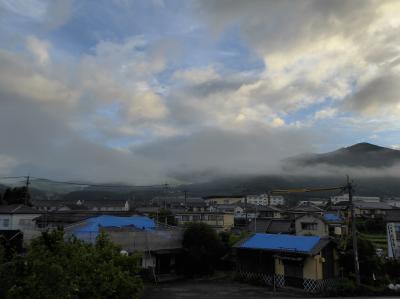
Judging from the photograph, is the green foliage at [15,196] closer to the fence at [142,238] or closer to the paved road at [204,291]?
the fence at [142,238]

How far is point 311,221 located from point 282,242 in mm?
18761

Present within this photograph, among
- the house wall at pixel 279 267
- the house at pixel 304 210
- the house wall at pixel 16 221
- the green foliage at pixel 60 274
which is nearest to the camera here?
the green foliage at pixel 60 274

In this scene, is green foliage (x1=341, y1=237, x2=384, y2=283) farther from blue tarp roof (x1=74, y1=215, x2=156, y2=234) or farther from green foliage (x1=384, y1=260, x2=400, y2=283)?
blue tarp roof (x1=74, y1=215, x2=156, y2=234)

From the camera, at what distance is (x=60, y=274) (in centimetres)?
1038

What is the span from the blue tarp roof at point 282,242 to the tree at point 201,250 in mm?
2461

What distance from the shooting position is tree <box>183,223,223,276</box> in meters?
29.3

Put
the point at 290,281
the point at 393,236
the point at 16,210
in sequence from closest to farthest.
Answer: the point at 290,281 < the point at 393,236 < the point at 16,210

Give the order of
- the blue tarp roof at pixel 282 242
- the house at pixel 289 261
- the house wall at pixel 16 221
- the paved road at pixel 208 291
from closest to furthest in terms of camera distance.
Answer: the paved road at pixel 208 291
the house at pixel 289 261
the blue tarp roof at pixel 282 242
the house wall at pixel 16 221

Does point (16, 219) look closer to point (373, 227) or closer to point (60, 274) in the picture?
point (60, 274)

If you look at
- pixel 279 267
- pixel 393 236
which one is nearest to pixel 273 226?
pixel 393 236

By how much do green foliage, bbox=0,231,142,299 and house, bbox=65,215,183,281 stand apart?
14765 mm

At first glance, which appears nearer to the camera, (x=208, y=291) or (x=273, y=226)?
(x=208, y=291)

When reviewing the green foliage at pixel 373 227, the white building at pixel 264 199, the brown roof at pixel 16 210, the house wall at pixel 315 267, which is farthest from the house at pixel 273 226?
the white building at pixel 264 199

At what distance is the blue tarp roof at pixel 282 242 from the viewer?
25.4 metres
